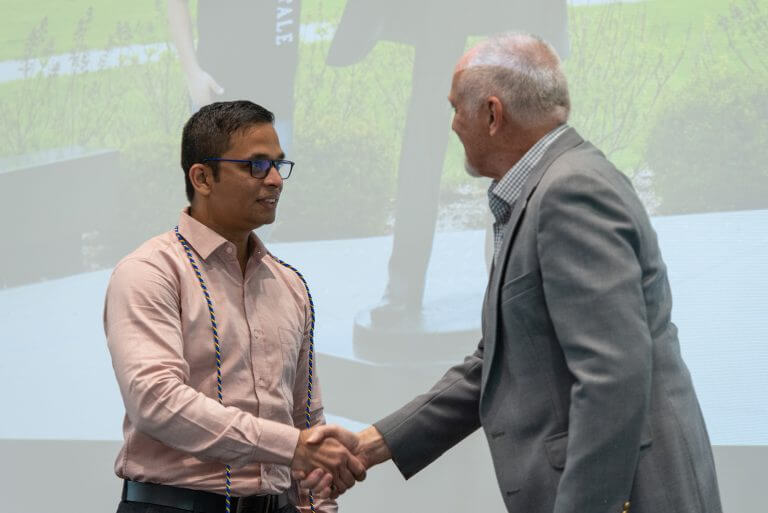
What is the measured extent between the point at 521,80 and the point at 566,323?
0.47m

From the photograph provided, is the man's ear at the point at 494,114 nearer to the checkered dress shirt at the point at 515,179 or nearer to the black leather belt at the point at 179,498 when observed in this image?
the checkered dress shirt at the point at 515,179

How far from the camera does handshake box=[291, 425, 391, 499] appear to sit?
1.94 m

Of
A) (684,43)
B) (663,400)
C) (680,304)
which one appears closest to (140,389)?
(663,400)

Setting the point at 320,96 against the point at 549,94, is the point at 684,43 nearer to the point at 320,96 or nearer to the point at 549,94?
the point at 320,96

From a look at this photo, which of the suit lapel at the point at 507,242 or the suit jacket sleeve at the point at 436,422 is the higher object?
the suit lapel at the point at 507,242

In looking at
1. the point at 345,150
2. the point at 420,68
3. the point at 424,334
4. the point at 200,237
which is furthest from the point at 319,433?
the point at 420,68

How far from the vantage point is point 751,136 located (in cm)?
414

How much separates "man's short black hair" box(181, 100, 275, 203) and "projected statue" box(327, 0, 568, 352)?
7.43 feet

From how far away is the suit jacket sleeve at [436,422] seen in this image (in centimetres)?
223

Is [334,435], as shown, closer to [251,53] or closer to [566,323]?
[566,323]

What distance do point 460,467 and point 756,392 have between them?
4.05 feet

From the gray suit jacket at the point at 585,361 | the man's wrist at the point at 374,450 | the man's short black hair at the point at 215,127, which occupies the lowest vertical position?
the man's wrist at the point at 374,450

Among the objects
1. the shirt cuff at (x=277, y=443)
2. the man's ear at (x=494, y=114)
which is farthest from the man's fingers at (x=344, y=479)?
the man's ear at (x=494, y=114)

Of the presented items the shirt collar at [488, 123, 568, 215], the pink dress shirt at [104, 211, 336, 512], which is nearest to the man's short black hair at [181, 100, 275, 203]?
the pink dress shirt at [104, 211, 336, 512]
